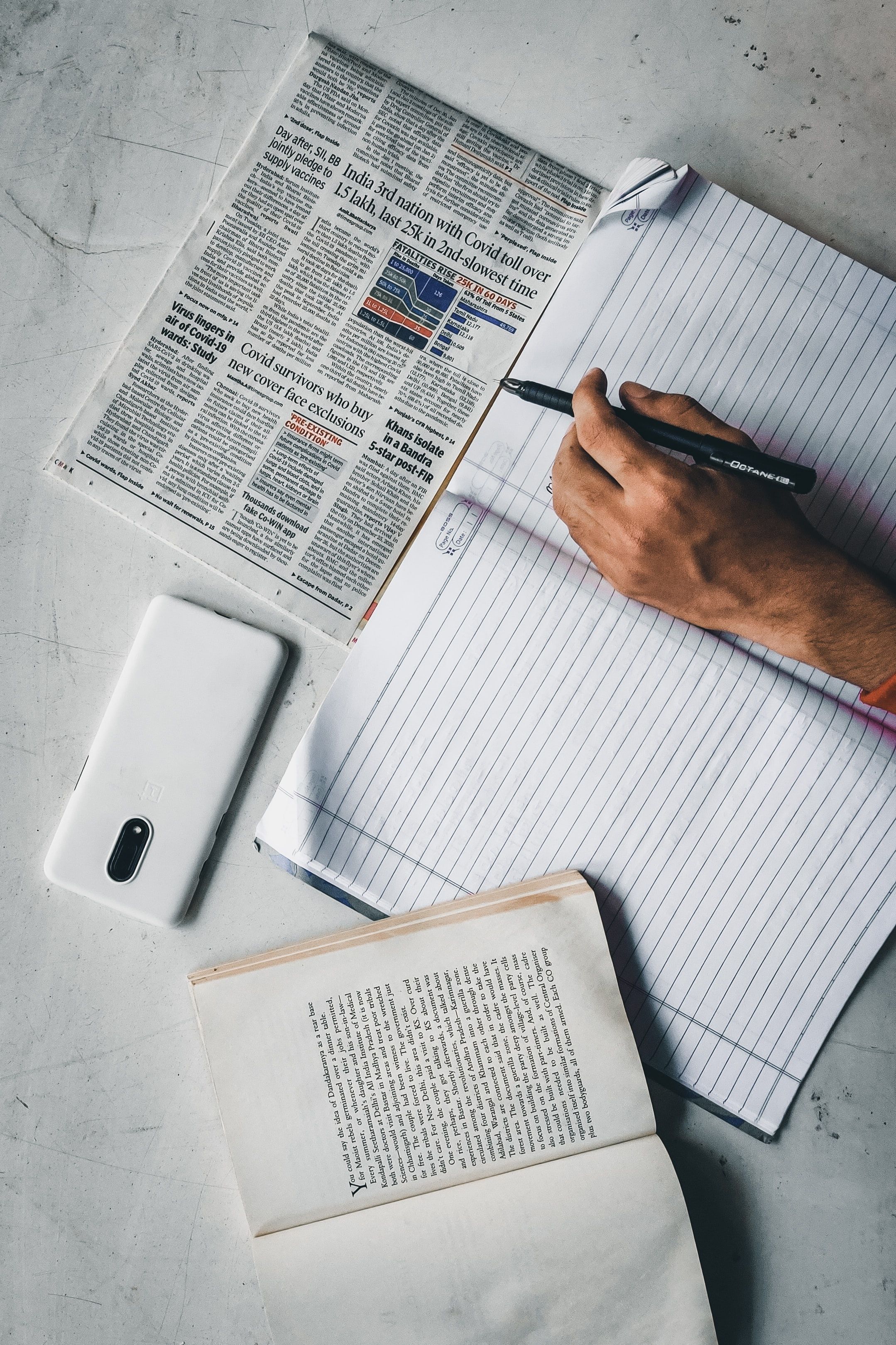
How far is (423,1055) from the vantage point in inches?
21.7

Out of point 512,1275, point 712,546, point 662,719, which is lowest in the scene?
point 512,1275

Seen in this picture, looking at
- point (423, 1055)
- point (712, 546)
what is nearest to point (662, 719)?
Answer: point (712, 546)

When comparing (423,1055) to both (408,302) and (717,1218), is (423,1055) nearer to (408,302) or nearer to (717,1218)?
(717,1218)

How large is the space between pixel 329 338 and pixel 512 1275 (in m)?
0.62

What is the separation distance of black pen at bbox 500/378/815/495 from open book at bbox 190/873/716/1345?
0.90 feet

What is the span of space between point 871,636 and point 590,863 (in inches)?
8.9

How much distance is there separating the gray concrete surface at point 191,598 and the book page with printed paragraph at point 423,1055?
0.13 ft

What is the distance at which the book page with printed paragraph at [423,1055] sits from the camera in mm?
544

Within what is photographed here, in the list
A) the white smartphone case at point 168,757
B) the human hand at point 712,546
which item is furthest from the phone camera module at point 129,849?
the human hand at point 712,546

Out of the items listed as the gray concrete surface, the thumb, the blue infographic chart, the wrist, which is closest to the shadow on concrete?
the gray concrete surface

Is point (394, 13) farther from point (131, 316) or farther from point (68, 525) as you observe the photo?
point (68, 525)

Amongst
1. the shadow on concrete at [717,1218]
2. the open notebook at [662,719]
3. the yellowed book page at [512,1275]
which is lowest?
the yellowed book page at [512,1275]

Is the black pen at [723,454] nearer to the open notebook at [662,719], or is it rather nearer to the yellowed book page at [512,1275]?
the open notebook at [662,719]

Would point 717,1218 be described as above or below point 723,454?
below
